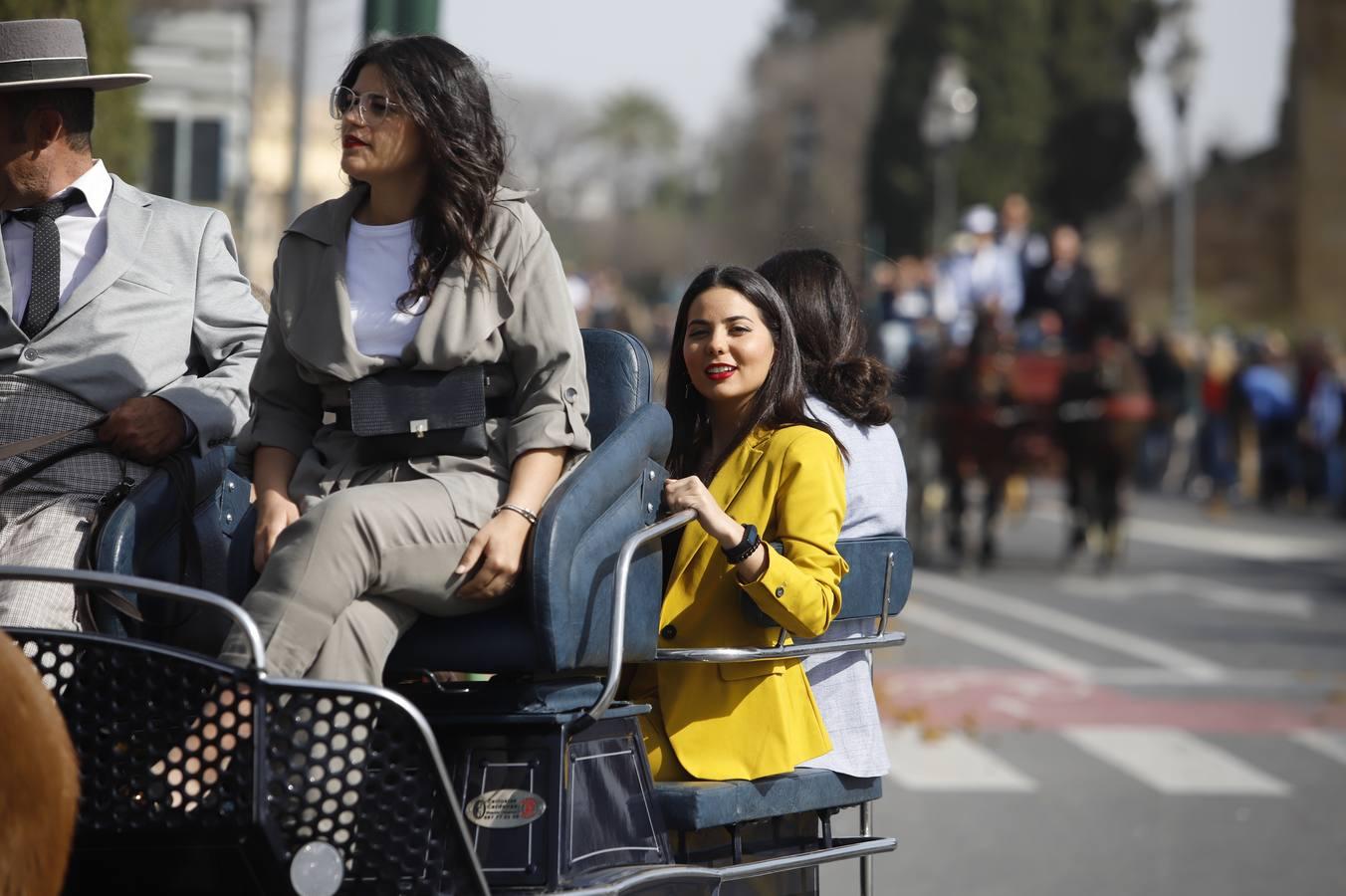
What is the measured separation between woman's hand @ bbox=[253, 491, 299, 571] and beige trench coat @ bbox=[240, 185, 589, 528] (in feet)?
0.13

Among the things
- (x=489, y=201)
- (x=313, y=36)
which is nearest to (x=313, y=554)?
(x=489, y=201)

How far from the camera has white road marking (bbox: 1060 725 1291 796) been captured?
9.63m

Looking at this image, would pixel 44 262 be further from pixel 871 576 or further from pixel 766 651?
pixel 871 576

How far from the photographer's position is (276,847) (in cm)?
325

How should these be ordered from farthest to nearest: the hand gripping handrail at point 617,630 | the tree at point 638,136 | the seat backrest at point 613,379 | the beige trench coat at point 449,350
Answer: the tree at point 638,136
the seat backrest at point 613,379
the beige trench coat at point 449,350
the hand gripping handrail at point 617,630

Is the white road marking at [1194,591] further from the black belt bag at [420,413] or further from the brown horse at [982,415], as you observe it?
the black belt bag at [420,413]

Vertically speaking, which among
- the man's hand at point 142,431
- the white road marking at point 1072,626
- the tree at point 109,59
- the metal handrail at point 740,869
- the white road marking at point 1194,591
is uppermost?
the tree at point 109,59

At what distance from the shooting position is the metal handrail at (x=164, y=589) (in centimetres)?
320

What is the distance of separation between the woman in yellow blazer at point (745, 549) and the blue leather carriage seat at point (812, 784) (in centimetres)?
5

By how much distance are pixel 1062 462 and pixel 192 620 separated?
52.7 ft

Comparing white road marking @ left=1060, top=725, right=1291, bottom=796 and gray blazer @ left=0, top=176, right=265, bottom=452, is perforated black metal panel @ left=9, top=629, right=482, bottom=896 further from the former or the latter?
white road marking @ left=1060, top=725, right=1291, bottom=796

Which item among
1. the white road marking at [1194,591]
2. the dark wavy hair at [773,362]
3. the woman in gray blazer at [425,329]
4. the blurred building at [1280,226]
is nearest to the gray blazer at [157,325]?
the woman in gray blazer at [425,329]

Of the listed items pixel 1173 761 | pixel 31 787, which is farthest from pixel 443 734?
pixel 1173 761

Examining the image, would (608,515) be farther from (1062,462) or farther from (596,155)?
(596,155)
